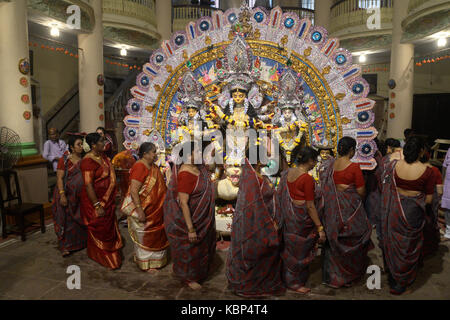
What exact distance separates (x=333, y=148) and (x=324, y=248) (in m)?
2.03

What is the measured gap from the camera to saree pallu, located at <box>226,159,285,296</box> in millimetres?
3363

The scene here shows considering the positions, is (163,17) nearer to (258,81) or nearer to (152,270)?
(258,81)

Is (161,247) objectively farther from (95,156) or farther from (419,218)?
(419,218)

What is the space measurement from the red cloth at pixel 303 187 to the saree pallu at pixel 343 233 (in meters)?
0.44

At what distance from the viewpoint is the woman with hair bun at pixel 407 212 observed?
3446 millimetres

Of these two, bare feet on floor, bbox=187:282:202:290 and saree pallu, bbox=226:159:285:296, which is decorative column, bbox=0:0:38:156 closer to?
bare feet on floor, bbox=187:282:202:290

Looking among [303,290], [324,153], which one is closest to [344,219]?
[303,290]

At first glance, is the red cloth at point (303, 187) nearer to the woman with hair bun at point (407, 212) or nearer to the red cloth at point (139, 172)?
the woman with hair bun at point (407, 212)

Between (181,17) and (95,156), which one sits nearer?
(95,156)

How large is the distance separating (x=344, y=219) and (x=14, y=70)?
17.8 feet

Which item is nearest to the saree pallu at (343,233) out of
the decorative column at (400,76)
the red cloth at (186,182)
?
the red cloth at (186,182)

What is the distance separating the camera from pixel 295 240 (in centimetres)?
350

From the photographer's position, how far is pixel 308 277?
390 cm

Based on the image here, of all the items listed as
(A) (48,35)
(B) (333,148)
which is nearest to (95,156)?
(B) (333,148)
